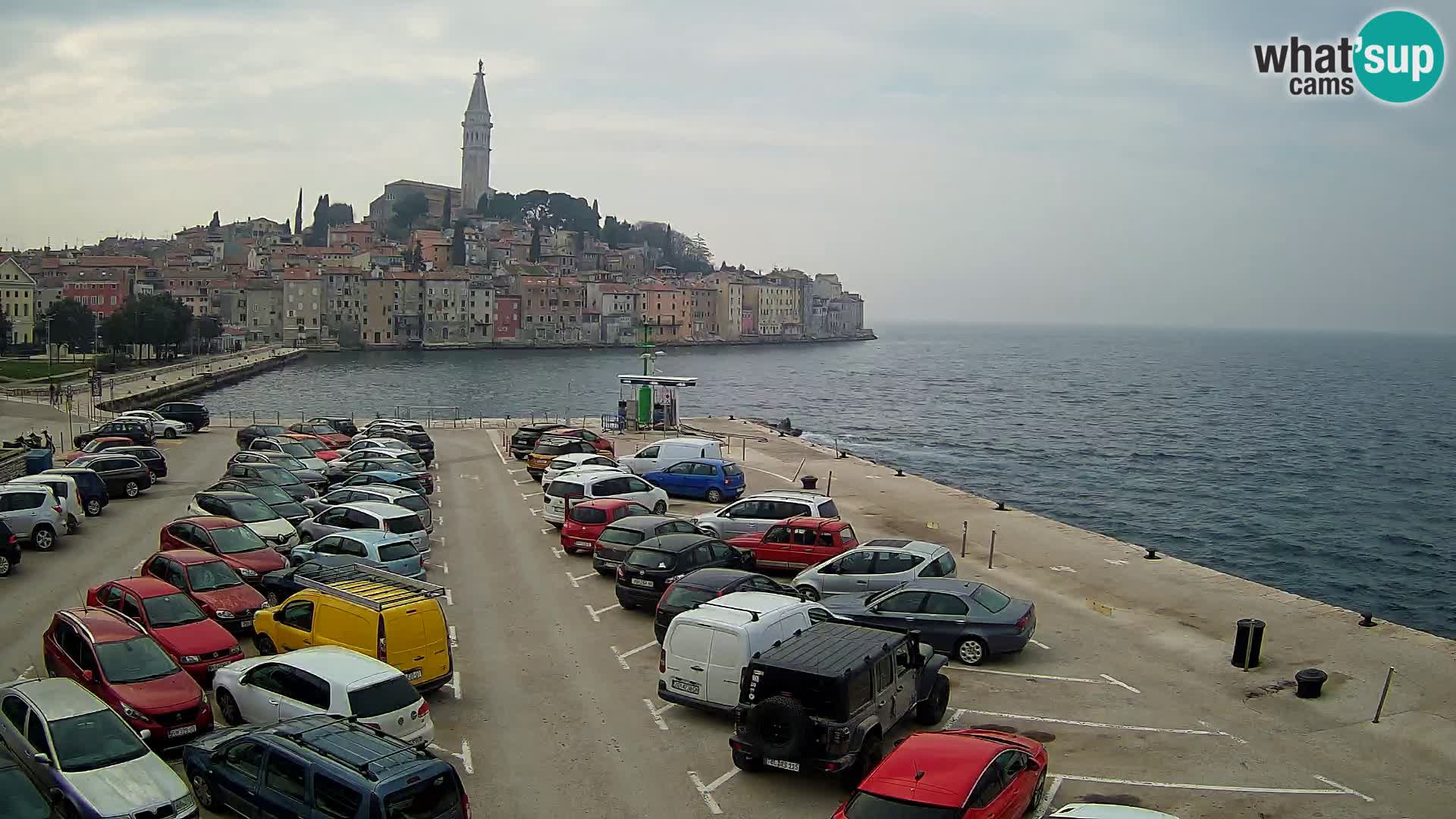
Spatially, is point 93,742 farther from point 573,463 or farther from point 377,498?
point 573,463

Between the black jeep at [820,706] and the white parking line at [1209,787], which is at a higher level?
the black jeep at [820,706]

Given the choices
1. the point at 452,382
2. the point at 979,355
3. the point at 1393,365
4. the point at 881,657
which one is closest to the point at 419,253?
the point at 452,382

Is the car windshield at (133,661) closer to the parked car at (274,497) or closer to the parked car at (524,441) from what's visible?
the parked car at (274,497)

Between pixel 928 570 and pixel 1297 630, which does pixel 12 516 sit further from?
pixel 1297 630

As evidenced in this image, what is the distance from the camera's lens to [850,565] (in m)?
16.2

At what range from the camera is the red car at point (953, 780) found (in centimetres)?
778


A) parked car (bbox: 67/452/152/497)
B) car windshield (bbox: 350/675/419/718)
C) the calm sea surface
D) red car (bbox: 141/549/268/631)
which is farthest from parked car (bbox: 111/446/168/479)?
the calm sea surface

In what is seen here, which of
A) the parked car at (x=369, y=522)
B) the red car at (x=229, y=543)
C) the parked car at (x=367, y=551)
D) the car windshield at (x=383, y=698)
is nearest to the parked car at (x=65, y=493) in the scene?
the red car at (x=229, y=543)

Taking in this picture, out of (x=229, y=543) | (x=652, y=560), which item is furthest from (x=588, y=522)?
(x=229, y=543)

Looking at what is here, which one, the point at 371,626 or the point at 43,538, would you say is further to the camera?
the point at 43,538

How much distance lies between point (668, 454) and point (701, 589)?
48.0 ft

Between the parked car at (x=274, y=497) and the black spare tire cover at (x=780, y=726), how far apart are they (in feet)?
40.8

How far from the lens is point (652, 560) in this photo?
15.6 m

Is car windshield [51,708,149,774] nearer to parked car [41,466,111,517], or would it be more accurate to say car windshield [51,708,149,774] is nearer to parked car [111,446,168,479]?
parked car [41,466,111,517]
